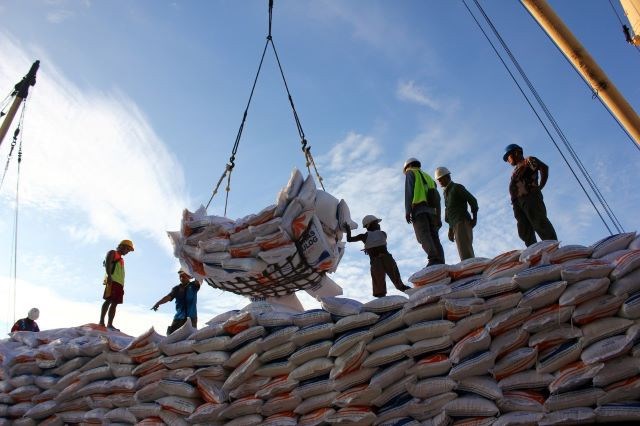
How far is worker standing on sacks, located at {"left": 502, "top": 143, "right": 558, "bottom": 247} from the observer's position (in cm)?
349

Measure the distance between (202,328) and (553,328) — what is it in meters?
1.85

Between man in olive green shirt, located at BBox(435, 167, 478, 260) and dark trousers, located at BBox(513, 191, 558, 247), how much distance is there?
1.00 ft

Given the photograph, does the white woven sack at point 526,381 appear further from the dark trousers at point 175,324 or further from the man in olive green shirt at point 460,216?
the dark trousers at point 175,324

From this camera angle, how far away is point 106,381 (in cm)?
326

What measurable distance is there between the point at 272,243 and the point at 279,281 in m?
0.28

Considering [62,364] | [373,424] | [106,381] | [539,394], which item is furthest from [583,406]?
[62,364]

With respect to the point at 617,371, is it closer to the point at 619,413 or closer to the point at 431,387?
the point at 619,413

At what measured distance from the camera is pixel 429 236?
3.83m

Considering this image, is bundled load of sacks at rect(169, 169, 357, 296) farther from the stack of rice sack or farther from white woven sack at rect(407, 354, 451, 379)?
white woven sack at rect(407, 354, 451, 379)

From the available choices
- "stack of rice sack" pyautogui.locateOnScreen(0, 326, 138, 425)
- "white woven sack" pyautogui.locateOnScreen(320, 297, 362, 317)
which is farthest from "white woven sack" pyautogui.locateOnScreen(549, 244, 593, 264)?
"stack of rice sack" pyautogui.locateOnScreen(0, 326, 138, 425)

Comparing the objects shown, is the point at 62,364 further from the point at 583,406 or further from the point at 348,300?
the point at 583,406

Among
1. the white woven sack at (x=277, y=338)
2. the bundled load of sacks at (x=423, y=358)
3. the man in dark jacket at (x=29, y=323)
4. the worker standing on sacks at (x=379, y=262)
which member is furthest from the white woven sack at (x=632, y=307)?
the man in dark jacket at (x=29, y=323)

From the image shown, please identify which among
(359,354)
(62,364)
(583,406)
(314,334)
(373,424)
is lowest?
(583,406)

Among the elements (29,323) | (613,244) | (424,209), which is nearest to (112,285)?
(29,323)
